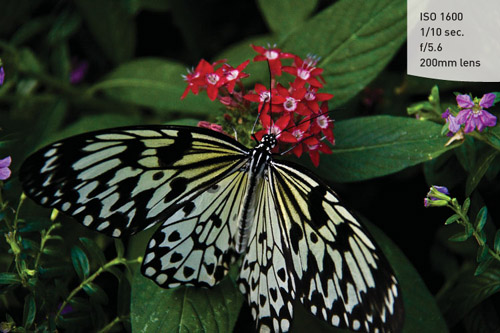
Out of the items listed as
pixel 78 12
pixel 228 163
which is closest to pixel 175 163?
pixel 228 163

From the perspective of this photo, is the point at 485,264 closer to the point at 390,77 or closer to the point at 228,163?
the point at 228,163

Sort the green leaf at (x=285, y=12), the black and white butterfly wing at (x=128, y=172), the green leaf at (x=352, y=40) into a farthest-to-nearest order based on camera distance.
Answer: the green leaf at (x=285, y=12) → the green leaf at (x=352, y=40) → the black and white butterfly wing at (x=128, y=172)

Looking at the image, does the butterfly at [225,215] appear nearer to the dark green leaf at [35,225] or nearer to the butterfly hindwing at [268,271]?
the butterfly hindwing at [268,271]

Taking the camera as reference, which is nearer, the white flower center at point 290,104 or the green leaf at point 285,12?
the white flower center at point 290,104

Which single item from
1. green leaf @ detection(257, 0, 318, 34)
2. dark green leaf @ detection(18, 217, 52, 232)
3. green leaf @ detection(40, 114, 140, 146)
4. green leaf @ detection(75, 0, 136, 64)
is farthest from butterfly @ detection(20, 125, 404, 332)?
green leaf @ detection(75, 0, 136, 64)

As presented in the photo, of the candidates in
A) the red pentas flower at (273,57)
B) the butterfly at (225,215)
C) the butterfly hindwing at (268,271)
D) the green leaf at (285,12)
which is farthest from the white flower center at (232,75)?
the green leaf at (285,12)

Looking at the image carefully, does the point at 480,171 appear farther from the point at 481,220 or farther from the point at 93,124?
the point at 93,124

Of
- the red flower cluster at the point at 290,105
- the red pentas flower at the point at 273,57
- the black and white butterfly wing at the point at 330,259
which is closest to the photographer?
the black and white butterfly wing at the point at 330,259
